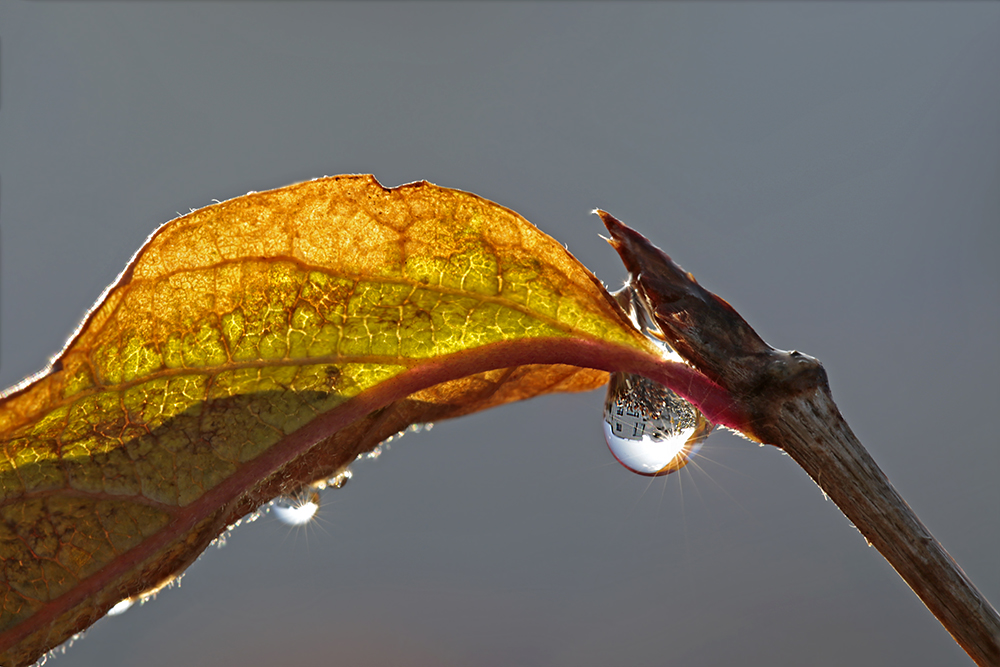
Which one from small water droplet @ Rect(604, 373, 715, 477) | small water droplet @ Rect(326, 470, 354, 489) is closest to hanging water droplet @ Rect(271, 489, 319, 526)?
small water droplet @ Rect(326, 470, 354, 489)

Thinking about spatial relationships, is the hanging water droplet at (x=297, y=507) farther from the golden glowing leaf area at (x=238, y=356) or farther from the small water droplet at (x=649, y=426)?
the small water droplet at (x=649, y=426)

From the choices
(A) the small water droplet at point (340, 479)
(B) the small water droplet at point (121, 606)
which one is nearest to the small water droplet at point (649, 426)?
(A) the small water droplet at point (340, 479)

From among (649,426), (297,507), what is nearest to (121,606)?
(297,507)

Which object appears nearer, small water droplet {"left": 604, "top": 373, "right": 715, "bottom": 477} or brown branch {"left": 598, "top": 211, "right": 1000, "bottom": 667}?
brown branch {"left": 598, "top": 211, "right": 1000, "bottom": 667}

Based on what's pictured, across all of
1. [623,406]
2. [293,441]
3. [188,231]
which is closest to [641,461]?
[623,406]

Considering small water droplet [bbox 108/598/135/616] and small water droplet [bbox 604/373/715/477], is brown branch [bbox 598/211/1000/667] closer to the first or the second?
small water droplet [bbox 604/373/715/477]
